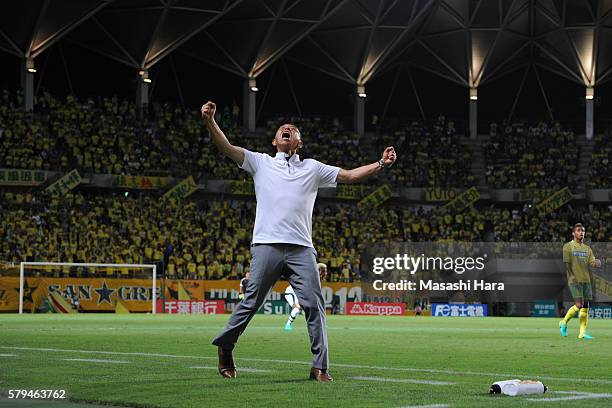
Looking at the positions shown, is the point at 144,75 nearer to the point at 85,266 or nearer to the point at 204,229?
the point at 204,229

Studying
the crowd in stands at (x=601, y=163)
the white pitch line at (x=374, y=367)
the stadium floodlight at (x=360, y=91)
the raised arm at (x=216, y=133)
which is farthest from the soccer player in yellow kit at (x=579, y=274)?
the stadium floodlight at (x=360, y=91)

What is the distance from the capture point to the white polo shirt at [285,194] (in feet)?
32.9

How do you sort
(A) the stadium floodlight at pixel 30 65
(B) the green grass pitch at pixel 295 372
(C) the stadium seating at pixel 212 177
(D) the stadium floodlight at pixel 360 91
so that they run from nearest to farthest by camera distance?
(B) the green grass pitch at pixel 295 372 → (C) the stadium seating at pixel 212 177 → (A) the stadium floodlight at pixel 30 65 → (D) the stadium floodlight at pixel 360 91

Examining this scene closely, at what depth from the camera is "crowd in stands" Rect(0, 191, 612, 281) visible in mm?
47531

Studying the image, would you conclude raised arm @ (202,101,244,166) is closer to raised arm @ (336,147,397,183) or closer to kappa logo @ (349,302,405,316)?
raised arm @ (336,147,397,183)

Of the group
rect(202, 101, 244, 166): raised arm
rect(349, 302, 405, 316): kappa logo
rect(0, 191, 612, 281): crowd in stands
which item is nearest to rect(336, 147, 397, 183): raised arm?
rect(202, 101, 244, 166): raised arm

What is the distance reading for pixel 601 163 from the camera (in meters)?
65.6

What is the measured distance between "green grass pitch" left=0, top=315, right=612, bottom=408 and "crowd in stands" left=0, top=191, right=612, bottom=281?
1160 inches

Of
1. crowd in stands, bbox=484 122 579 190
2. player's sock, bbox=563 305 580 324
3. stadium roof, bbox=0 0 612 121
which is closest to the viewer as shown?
player's sock, bbox=563 305 580 324

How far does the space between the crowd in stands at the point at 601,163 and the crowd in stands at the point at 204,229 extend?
67.2 inches

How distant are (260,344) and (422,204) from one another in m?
47.8

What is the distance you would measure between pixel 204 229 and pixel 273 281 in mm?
44695

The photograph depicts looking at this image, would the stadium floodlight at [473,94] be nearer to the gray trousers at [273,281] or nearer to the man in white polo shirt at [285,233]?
the man in white polo shirt at [285,233]

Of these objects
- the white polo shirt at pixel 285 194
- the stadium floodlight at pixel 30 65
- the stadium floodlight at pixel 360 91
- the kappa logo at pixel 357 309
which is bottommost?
the kappa logo at pixel 357 309
